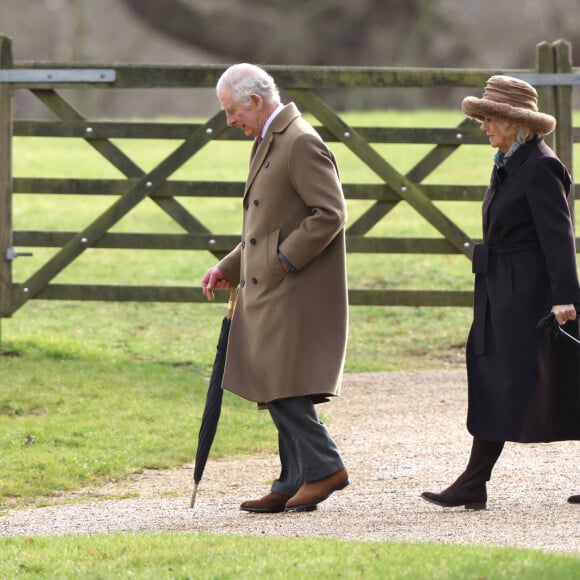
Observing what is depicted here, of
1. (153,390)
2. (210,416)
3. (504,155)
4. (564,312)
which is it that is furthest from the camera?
(153,390)

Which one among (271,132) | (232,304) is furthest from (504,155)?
(232,304)

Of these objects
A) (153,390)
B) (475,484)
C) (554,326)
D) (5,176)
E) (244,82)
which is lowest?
(153,390)

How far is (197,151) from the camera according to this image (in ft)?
32.9

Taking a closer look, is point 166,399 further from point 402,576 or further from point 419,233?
point 419,233

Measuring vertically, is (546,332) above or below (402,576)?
above

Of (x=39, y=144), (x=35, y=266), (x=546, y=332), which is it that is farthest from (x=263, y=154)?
(x=39, y=144)

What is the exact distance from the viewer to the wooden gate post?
10.1 meters

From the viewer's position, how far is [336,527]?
5711mm

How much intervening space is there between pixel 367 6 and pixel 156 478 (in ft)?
103

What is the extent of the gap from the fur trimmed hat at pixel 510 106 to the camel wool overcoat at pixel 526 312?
11cm

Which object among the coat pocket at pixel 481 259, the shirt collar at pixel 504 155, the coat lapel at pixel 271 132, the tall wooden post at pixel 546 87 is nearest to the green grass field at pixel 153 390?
the coat pocket at pixel 481 259

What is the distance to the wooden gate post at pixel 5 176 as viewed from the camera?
1005cm

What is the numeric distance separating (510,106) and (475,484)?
1598mm

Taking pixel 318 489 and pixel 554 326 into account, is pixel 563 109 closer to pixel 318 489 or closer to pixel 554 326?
pixel 554 326
